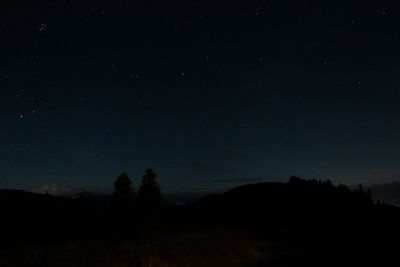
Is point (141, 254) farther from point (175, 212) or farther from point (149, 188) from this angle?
point (149, 188)

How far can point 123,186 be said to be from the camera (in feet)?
237

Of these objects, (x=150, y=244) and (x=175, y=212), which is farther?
(x=175, y=212)

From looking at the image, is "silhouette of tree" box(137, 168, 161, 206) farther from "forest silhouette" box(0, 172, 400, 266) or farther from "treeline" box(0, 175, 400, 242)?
"forest silhouette" box(0, 172, 400, 266)

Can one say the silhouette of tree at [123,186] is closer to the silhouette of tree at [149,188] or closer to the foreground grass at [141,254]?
the silhouette of tree at [149,188]

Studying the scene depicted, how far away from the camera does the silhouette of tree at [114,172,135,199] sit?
71.5 m

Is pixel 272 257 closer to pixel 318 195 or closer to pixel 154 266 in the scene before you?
pixel 154 266

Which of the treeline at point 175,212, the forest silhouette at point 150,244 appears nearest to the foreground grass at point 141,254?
the forest silhouette at point 150,244

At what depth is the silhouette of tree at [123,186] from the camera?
235 ft

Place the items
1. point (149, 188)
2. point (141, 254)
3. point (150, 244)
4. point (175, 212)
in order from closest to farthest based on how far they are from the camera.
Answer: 1. point (141, 254)
2. point (150, 244)
3. point (175, 212)
4. point (149, 188)

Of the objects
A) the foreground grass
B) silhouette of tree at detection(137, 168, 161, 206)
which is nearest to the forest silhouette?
the foreground grass

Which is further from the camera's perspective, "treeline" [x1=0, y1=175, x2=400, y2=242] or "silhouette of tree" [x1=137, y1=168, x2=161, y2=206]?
"silhouette of tree" [x1=137, y1=168, x2=161, y2=206]

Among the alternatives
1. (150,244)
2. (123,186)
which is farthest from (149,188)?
(150,244)

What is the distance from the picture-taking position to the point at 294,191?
83312 mm

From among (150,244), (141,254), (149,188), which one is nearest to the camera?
(141,254)
